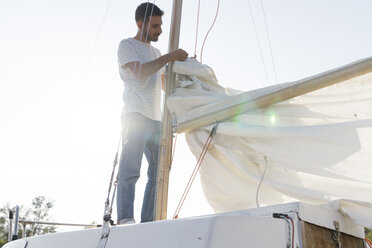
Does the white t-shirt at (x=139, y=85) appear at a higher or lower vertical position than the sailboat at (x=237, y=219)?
higher

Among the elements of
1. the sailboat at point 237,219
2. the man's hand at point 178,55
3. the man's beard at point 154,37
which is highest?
the man's beard at point 154,37

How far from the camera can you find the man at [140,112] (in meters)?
2.65

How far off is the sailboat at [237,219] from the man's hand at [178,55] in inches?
2.6

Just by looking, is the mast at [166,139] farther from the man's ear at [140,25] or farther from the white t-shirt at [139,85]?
the man's ear at [140,25]

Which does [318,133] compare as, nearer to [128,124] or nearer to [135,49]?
[128,124]

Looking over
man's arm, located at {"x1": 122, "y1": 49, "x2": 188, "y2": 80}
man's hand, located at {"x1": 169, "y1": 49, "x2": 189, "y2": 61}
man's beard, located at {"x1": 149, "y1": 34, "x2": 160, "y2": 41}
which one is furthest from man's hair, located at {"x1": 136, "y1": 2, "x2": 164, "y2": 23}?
man's arm, located at {"x1": 122, "y1": 49, "x2": 188, "y2": 80}

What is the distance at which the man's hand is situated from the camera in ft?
9.89

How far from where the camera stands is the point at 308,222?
171 centimetres

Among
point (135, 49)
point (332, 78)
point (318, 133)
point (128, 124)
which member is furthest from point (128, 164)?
point (332, 78)

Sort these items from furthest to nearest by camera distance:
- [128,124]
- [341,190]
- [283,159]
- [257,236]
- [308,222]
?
[128,124] → [283,159] → [341,190] → [308,222] → [257,236]

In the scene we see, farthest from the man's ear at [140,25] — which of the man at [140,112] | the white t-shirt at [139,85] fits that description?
the white t-shirt at [139,85]

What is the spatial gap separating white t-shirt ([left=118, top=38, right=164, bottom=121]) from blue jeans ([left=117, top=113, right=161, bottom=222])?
2.4 inches

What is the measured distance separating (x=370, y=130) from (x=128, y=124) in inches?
59.4

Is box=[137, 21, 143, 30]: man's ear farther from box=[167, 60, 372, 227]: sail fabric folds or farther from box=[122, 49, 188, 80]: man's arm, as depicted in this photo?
box=[167, 60, 372, 227]: sail fabric folds
